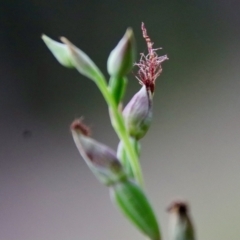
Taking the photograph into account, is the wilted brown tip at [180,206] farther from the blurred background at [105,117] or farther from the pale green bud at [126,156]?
the blurred background at [105,117]

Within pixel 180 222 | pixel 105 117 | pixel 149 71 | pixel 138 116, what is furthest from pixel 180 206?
pixel 105 117

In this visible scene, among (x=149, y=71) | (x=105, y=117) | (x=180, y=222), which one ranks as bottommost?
(x=180, y=222)

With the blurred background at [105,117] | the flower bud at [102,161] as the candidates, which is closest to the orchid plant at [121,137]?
the flower bud at [102,161]

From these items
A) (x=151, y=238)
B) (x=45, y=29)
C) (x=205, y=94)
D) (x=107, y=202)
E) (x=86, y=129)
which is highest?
(x=45, y=29)

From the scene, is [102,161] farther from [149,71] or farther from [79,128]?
[149,71]

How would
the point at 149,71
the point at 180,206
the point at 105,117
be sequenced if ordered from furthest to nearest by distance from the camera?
the point at 105,117 → the point at 149,71 → the point at 180,206

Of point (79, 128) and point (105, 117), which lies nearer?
point (79, 128)

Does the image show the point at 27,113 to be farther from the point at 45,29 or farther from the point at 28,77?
the point at 45,29

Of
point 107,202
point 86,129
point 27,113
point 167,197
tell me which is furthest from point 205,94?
point 86,129
